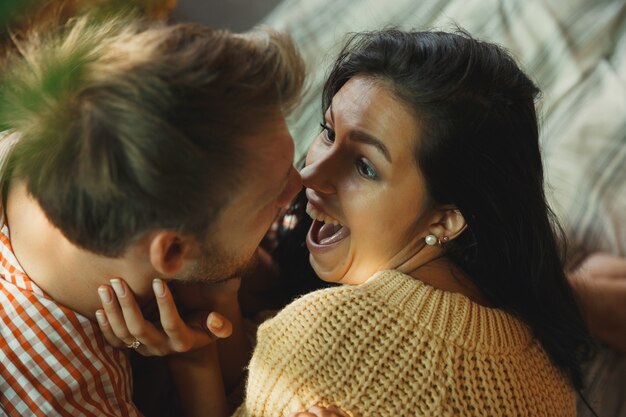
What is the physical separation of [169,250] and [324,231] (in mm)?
474

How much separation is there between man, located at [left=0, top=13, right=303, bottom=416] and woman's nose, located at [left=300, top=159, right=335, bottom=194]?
5.8 inches

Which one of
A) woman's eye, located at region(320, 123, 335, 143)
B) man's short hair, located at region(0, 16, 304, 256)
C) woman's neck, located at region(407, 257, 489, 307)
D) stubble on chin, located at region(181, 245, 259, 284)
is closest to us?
man's short hair, located at region(0, 16, 304, 256)

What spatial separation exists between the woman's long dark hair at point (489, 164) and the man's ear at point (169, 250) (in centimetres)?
41

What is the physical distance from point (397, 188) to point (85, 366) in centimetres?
56

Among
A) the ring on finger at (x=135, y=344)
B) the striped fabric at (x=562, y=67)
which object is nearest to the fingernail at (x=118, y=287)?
the ring on finger at (x=135, y=344)

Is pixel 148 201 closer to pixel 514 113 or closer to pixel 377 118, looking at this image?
pixel 377 118

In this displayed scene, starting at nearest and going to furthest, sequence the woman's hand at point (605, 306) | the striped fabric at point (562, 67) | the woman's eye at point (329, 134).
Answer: the woman's eye at point (329, 134) → the woman's hand at point (605, 306) → the striped fabric at point (562, 67)

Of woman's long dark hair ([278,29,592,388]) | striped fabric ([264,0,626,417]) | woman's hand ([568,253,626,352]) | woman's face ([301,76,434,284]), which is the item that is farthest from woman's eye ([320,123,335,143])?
woman's hand ([568,253,626,352])

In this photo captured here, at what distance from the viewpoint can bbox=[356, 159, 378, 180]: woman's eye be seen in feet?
3.83

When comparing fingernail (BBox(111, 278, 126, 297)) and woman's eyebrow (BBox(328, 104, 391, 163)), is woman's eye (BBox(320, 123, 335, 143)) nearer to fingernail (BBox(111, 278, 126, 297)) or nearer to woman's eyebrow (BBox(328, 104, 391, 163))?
woman's eyebrow (BBox(328, 104, 391, 163))

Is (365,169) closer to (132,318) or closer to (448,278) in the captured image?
(448,278)

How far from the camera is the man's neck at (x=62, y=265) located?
101cm

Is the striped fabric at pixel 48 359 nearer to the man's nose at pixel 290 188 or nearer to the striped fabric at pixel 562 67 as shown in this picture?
the man's nose at pixel 290 188

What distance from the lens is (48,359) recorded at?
39.8 inches
